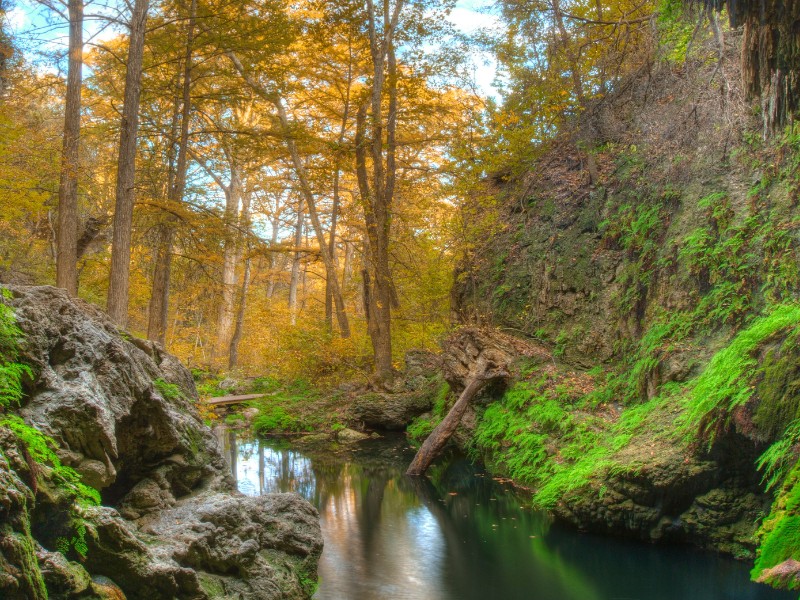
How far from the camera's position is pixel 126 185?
38.7ft

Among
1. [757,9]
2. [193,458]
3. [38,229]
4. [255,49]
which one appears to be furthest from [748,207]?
[38,229]

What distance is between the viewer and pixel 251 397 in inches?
795

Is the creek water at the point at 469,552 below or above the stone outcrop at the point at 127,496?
below

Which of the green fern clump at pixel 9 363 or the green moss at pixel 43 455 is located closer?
the green moss at pixel 43 455

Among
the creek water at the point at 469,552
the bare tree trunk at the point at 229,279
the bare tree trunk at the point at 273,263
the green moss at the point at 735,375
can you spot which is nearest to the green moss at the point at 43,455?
the creek water at the point at 469,552

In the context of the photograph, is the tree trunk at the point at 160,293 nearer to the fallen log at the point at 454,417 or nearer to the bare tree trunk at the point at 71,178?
the bare tree trunk at the point at 71,178

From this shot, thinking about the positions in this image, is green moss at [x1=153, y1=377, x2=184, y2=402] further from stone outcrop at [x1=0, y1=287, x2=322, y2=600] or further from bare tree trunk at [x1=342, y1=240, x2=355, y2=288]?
bare tree trunk at [x1=342, y1=240, x2=355, y2=288]

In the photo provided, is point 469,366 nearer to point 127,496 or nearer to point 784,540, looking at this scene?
point 784,540

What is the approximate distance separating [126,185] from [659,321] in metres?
9.77

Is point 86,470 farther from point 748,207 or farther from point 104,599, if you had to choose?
point 748,207

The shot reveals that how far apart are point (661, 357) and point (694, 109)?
449 centimetres

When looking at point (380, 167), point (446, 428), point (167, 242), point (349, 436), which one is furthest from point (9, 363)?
point (380, 167)

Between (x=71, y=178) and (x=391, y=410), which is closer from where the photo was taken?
(x=71, y=178)

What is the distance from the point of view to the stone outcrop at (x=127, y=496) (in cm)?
360
